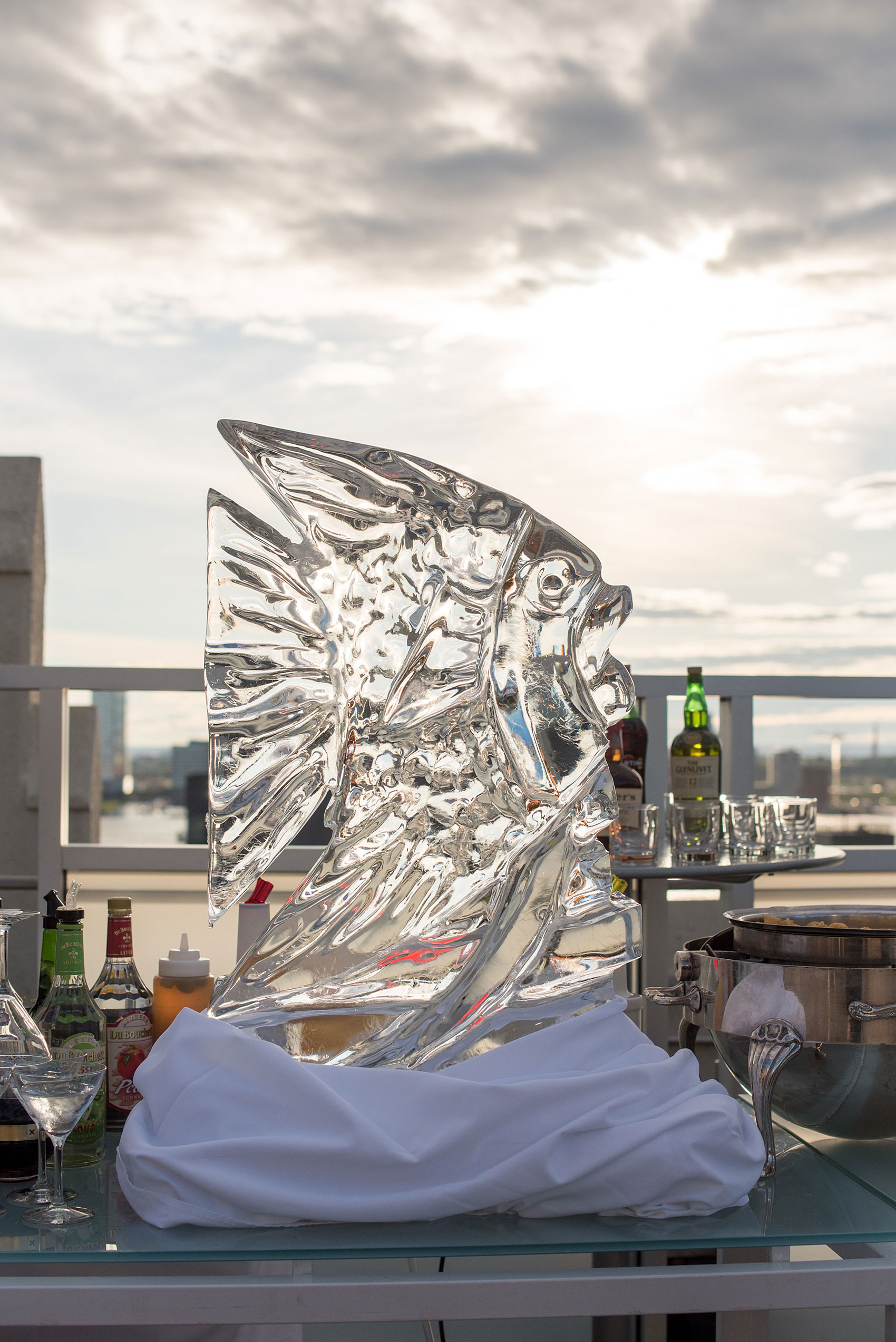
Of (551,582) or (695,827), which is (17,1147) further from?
(695,827)

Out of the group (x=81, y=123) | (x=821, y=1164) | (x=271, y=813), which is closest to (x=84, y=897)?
(x=271, y=813)

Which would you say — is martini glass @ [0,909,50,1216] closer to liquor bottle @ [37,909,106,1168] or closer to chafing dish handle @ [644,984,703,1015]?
liquor bottle @ [37,909,106,1168]

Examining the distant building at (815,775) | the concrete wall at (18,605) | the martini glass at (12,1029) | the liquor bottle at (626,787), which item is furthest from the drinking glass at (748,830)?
the concrete wall at (18,605)

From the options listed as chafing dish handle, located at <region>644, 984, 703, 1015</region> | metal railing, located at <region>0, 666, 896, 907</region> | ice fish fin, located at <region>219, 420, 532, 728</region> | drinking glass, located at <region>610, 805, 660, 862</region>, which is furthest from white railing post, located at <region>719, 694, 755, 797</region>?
ice fish fin, located at <region>219, 420, 532, 728</region>

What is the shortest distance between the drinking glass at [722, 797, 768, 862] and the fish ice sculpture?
109cm

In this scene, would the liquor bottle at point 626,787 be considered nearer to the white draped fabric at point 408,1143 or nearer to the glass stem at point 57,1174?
the white draped fabric at point 408,1143

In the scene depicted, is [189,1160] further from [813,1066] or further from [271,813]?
[813,1066]

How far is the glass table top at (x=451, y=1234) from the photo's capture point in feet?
2.01

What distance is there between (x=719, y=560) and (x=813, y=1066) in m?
4.89

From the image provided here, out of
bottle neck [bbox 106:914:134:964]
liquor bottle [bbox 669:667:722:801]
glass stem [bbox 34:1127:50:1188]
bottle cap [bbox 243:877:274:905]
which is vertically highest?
liquor bottle [bbox 669:667:722:801]

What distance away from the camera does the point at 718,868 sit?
5.42ft

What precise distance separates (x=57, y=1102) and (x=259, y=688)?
0.29 meters

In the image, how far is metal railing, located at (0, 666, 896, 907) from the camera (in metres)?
2.17

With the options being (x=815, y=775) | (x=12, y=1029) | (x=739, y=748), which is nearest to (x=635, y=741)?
(x=739, y=748)
